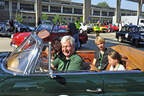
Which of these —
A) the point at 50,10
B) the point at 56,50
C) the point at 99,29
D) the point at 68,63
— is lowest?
the point at 68,63

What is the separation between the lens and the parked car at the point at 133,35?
12.3 meters

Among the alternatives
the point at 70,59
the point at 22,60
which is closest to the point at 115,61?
the point at 70,59

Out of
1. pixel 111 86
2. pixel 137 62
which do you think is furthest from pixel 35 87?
pixel 137 62

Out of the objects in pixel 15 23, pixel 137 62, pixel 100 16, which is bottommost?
pixel 137 62

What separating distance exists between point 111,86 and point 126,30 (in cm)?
1253

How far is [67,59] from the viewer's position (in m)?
2.76

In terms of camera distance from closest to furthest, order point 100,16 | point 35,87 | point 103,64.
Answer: point 35,87 < point 103,64 < point 100,16

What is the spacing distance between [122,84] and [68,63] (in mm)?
838

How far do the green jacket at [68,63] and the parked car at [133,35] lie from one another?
34.8 ft

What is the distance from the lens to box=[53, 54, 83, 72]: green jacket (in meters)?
2.62

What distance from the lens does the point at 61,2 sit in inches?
3162

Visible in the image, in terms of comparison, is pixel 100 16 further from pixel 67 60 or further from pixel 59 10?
pixel 67 60

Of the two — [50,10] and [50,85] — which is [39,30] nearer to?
[50,85]

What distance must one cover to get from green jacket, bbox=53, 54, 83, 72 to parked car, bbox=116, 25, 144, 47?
→ 10.6 meters
